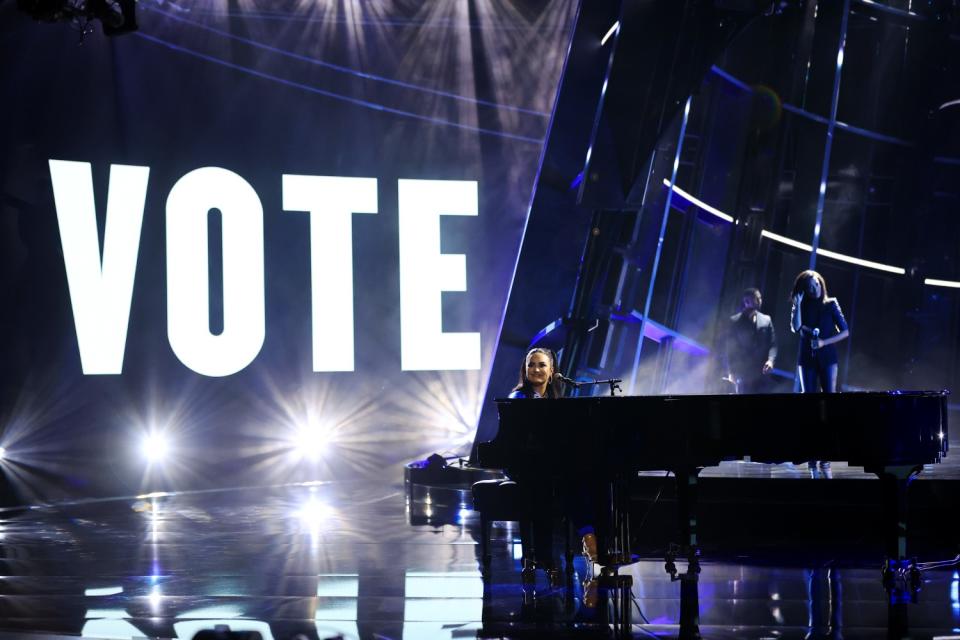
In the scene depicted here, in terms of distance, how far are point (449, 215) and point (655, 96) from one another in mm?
3646

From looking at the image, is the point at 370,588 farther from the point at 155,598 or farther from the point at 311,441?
the point at 311,441

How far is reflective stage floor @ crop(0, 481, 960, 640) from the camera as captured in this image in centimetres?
372

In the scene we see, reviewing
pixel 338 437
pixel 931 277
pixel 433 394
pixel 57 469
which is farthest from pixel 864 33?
pixel 57 469

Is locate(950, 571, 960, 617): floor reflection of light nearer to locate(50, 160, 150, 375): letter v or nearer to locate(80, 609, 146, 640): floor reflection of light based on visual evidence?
locate(80, 609, 146, 640): floor reflection of light

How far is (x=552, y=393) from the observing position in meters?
4.88

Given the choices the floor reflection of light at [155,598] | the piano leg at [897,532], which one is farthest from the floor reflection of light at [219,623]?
the piano leg at [897,532]

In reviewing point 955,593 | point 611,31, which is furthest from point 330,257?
point 955,593

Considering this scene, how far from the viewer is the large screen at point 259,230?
8422 millimetres

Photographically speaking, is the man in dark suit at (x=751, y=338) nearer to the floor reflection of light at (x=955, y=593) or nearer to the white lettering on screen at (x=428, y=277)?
the floor reflection of light at (x=955, y=593)

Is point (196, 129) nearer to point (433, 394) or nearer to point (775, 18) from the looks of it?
point (433, 394)

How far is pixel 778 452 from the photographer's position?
4188mm

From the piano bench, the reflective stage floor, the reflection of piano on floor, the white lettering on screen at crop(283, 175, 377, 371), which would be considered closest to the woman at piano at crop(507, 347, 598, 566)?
the piano bench

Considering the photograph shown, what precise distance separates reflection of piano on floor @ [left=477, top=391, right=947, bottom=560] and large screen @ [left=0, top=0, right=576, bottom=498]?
5388 mm

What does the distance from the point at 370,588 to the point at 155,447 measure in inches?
203
